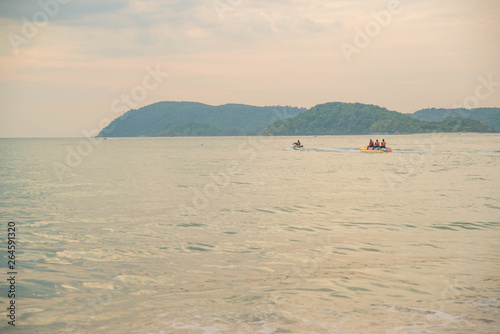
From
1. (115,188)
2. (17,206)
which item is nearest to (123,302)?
(17,206)

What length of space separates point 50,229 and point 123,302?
11391mm

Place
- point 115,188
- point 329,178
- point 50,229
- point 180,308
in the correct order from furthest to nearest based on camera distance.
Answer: point 329,178, point 115,188, point 50,229, point 180,308

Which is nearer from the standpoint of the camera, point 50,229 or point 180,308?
point 180,308

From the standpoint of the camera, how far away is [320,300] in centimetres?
980

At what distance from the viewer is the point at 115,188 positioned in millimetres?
35875

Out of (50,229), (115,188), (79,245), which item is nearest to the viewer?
(79,245)

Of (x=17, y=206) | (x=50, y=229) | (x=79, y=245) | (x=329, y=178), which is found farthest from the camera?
(x=329, y=178)

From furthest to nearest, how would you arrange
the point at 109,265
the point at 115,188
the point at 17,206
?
the point at 115,188 < the point at 17,206 < the point at 109,265

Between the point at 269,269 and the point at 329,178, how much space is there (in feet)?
103

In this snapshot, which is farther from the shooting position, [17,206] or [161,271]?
[17,206]

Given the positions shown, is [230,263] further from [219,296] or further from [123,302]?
[123,302]

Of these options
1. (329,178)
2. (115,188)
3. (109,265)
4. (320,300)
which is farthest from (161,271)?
(329,178)

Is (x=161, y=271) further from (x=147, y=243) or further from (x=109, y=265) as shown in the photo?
(x=147, y=243)

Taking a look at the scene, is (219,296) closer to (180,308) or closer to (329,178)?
(180,308)
